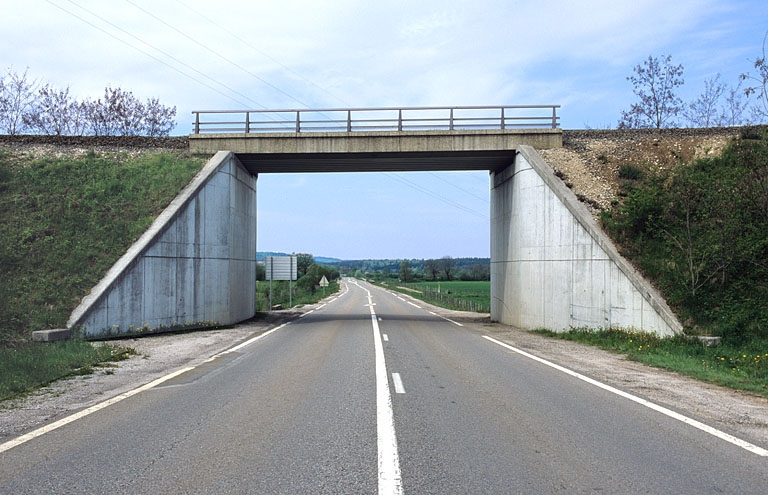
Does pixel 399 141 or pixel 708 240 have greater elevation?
pixel 399 141

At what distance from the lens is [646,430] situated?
6664mm

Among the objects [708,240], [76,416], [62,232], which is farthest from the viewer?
[62,232]

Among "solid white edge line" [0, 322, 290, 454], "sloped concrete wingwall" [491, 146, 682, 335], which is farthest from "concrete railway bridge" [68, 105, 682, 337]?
"solid white edge line" [0, 322, 290, 454]

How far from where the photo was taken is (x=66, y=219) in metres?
20.0

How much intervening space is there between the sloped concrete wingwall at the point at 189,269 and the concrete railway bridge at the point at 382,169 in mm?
47

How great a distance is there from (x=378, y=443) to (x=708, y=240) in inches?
570

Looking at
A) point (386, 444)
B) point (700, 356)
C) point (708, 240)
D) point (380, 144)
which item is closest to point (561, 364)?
point (700, 356)

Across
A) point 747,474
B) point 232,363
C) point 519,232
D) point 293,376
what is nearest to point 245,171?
point 519,232

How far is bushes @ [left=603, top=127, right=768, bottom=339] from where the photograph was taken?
15.0 meters

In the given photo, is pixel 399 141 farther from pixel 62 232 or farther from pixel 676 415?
pixel 676 415

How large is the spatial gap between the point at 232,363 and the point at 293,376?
2.43 meters

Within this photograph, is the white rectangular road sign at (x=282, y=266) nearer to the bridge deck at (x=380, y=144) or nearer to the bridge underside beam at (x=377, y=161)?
the bridge underside beam at (x=377, y=161)

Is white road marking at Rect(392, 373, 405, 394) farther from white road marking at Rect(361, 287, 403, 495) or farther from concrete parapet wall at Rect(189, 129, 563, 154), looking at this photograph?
concrete parapet wall at Rect(189, 129, 563, 154)

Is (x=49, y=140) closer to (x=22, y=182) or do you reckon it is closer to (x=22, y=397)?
(x=22, y=182)
